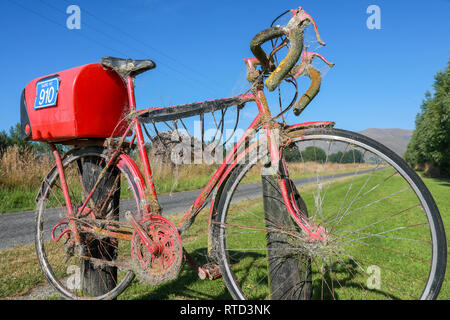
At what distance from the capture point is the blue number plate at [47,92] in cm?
261

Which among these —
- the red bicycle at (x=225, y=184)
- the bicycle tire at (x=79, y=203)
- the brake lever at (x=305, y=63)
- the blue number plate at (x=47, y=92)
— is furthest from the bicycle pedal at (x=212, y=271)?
the blue number plate at (x=47, y=92)

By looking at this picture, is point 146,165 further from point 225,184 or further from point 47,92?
point 47,92

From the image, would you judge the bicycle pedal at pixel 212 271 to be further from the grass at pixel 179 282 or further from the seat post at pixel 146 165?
the seat post at pixel 146 165

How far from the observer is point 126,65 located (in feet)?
8.20

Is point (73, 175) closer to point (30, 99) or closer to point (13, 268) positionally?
point (30, 99)

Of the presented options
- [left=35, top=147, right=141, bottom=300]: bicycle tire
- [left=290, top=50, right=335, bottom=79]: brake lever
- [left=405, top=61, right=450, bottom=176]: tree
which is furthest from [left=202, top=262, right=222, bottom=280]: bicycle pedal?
[left=405, top=61, right=450, bottom=176]: tree

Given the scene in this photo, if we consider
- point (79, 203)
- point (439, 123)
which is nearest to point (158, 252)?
point (79, 203)

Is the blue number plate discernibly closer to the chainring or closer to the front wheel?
the chainring

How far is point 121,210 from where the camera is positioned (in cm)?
287

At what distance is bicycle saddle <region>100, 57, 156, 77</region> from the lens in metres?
2.48

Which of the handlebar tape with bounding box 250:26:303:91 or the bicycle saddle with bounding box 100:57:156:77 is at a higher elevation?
the bicycle saddle with bounding box 100:57:156:77

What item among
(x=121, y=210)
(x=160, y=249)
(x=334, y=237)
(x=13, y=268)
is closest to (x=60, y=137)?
(x=121, y=210)

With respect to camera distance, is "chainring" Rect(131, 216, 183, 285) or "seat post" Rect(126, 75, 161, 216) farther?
"seat post" Rect(126, 75, 161, 216)

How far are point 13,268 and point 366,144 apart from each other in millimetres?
4127
